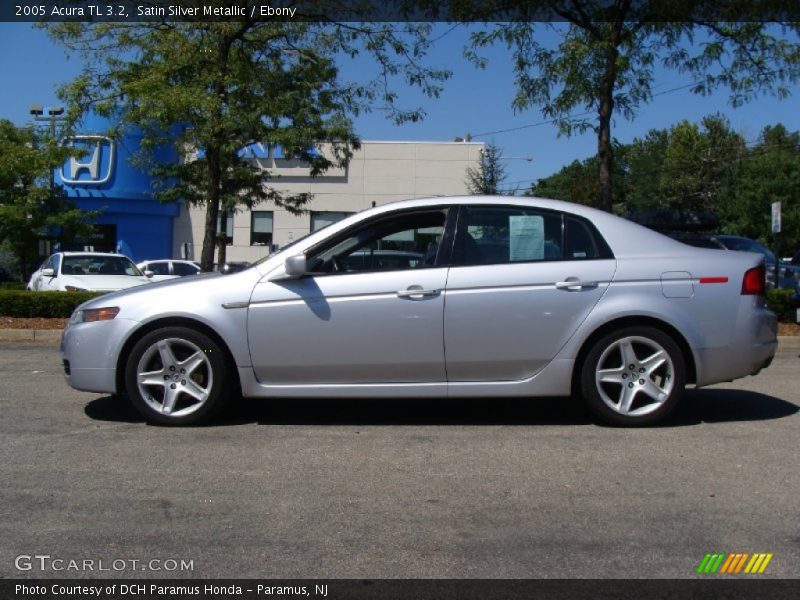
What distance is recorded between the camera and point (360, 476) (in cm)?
471

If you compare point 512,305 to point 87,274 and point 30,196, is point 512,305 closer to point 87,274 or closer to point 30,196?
point 87,274

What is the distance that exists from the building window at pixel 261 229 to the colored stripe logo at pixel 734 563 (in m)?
35.9

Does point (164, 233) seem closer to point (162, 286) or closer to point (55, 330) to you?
point (55, 330)

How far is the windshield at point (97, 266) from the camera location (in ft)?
53.4

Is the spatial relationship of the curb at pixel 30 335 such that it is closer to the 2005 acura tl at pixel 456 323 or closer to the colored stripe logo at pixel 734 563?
the 2005 acura tl at pixel 456 323

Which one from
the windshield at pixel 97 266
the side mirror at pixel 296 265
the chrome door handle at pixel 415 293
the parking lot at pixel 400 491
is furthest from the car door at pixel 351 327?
the windshield at pixel 97 266

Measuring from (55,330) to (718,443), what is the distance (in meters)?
9.88

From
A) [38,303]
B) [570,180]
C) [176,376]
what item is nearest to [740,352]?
[176,376]

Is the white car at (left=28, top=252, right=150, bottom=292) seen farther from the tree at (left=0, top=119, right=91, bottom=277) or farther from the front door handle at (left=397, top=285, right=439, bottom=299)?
the front door handle at (left=397, top=285, right=439, bottom=299)

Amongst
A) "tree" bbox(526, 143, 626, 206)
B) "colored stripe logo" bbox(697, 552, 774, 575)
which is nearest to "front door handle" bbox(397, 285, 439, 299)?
"colored stripe logo" bbox(697, 552, 774, 575)

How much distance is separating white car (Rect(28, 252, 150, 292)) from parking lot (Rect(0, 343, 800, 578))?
30.4ft

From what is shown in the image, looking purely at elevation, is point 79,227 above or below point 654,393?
above
